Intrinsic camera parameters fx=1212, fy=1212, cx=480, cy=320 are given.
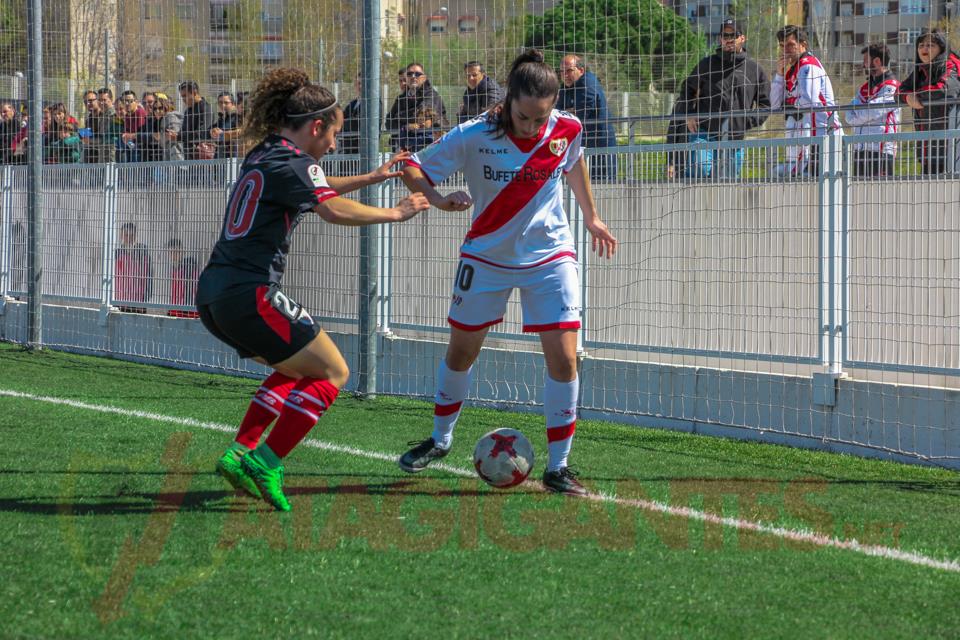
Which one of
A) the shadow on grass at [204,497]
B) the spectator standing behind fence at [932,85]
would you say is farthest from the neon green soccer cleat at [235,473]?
the spectator standing behind fence at [932,85]

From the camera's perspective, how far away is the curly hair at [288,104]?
229 inches

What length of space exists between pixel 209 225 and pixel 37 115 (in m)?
2.74

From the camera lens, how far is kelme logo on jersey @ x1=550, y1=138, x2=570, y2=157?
21.5 feet

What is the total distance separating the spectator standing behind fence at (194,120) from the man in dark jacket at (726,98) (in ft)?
19.5

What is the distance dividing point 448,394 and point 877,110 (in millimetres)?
3938

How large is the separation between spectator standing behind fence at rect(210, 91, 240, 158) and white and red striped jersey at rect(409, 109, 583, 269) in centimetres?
655

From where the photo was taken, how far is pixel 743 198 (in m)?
8.95

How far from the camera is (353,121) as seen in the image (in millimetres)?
11125

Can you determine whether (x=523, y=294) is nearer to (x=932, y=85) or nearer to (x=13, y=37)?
(x=932, y=85)

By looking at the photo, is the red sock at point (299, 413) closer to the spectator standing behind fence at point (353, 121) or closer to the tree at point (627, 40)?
the tree at point (627, 40)

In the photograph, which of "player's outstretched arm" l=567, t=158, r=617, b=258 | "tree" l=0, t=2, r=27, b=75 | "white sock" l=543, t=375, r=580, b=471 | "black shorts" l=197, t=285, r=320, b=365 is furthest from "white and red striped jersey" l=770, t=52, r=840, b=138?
"tree" l=0, t=2, r=27, b=75

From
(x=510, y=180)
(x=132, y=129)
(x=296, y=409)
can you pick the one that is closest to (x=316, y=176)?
(x=296, y=409)

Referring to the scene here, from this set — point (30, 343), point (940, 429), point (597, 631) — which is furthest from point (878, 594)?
point (30, 343)

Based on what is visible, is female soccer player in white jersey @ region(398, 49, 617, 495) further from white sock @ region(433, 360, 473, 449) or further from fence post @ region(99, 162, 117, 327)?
fence post @ region(99, 162, 117, 327)
